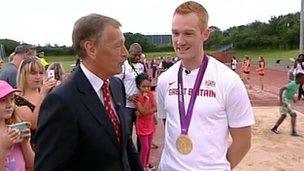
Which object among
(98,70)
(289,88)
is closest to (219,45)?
(289,88)

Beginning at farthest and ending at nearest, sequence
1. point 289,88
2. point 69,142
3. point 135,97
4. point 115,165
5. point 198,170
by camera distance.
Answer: point 289,88, point 135,97, point 198,170, point 115,165, point 69,142

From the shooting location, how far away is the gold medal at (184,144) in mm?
3037

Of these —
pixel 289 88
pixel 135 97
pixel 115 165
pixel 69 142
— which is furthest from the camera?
pixel 289 88

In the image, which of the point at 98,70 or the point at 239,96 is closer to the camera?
the point at 98,70

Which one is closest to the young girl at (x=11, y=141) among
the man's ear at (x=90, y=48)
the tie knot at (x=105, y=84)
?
the tie knot at (x=105, y=84)

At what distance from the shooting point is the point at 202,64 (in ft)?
10.2

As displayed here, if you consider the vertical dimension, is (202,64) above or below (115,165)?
above

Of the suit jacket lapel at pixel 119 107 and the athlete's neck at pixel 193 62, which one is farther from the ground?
the athlete's neck at pixel 193 62

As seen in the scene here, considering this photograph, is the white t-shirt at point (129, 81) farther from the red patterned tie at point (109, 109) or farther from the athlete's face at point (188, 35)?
the red patterned tie at point (109, 109)

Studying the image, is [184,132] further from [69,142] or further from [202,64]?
[69,142]

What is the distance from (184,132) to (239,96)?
413 mm

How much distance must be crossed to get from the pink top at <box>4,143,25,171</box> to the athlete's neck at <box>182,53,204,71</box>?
1.53m

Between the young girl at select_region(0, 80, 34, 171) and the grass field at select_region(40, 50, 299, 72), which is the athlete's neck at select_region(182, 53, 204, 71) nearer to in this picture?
the young girl at select_region(0, 80, 34, 171)

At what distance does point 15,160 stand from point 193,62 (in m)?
1.64
